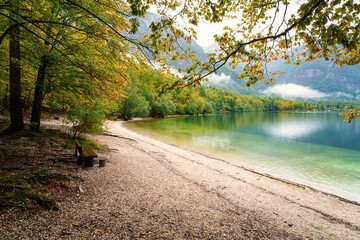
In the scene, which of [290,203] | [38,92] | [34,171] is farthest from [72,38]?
[290,203]

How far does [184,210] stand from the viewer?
4.83 meters

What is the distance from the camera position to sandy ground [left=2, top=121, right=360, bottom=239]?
12.0 ft

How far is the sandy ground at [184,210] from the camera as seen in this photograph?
3.66 meters

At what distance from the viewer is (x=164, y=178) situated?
7.30m

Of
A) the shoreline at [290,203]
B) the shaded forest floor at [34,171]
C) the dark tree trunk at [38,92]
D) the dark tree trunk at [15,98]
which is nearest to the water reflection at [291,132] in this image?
the shoreline at [290,203]

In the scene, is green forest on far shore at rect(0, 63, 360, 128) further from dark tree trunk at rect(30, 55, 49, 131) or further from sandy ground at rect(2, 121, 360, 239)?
sandy ground at rect(2, 121, 360, 239)

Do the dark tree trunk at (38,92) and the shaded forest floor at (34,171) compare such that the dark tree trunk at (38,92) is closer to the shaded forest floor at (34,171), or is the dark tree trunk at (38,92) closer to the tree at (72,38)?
the tree at (72,38)

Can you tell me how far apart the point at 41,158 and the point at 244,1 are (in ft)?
27.4

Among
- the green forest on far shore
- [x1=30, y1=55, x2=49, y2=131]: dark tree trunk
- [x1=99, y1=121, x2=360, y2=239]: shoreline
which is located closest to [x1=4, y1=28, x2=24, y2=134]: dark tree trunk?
[x1=30, y1=55, x2=49, y2=131]: dark tree trunk

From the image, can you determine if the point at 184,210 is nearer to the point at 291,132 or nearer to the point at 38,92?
the point at 38,92

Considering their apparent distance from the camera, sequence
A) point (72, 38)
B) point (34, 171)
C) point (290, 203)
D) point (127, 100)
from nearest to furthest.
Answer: point (34, 171)
point (290, 203)
point (72, 38)
point (127, 100)

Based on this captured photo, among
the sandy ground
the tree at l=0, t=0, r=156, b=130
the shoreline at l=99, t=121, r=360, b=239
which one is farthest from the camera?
the tree at l=0, t=0, r=156, b=130

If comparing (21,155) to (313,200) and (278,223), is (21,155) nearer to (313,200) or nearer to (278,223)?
(278,223)

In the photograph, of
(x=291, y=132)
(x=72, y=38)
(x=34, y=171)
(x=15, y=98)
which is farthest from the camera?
(x=291, y=132)
